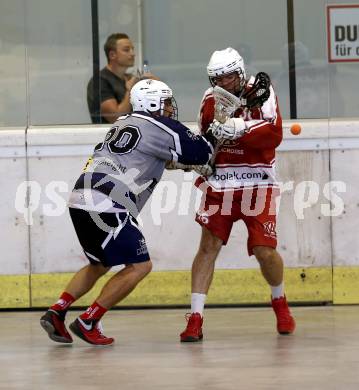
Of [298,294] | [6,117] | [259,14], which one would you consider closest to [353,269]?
[298,294]

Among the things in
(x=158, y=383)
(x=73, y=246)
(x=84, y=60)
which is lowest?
(x=158, y=383)

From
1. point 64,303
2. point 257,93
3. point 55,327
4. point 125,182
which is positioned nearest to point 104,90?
point 257,93

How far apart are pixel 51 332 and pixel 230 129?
165 cm

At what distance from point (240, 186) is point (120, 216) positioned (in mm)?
882

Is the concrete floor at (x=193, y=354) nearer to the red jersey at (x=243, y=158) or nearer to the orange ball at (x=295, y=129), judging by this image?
the red jersey at (x=243, y=158)

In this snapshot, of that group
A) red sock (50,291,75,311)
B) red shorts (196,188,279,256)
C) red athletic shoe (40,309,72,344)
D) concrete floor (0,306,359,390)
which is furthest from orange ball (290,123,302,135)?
red athletic shoe (40,309,72,344)

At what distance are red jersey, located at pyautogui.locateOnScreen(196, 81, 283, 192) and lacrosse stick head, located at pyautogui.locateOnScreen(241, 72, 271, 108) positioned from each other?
34 millimetres

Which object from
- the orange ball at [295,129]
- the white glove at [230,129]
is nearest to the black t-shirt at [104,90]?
the orange ball at [295,129]

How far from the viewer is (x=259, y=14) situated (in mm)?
10148

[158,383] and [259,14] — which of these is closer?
[158,383]

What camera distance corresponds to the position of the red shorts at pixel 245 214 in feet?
27.6

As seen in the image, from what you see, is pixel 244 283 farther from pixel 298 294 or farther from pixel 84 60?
pixel 84 60

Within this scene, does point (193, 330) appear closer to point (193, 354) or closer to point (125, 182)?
point (193, 354)

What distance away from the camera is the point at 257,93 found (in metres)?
8.34
